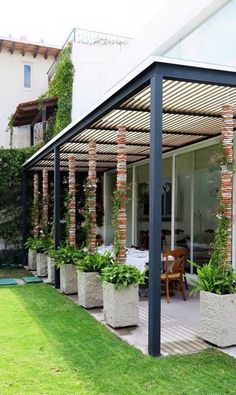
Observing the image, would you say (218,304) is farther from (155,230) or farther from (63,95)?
(63,95)

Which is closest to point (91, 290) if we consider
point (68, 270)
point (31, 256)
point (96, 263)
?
point (96, 263)

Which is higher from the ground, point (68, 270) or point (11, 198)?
point (11, 198)

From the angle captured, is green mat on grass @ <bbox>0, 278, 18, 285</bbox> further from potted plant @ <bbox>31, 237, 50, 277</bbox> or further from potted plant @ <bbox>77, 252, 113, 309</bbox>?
potted plant @ <bbox>77, 252, 113, 309</bbox>

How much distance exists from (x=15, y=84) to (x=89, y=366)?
1863cm

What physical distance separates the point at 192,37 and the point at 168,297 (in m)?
6.00

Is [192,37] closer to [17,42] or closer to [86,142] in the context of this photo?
[86,142]

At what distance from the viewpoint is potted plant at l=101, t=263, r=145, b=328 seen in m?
6.08

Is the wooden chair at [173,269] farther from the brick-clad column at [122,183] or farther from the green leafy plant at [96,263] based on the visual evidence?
the brick-clad column at [122,183]

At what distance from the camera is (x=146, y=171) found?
40.1ft

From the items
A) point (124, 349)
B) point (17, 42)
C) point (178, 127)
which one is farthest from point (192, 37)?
point (17, 42)

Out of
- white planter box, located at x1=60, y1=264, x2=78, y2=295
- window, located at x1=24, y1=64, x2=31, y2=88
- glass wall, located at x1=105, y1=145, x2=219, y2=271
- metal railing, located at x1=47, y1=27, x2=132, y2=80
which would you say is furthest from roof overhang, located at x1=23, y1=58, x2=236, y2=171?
window, located at x1=24, y1=64, x2=31, y2=88

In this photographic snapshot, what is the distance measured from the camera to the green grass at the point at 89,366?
4074 millimetres

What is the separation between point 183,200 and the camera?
32.7ft

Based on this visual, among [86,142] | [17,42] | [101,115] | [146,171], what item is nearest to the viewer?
[101,115]
